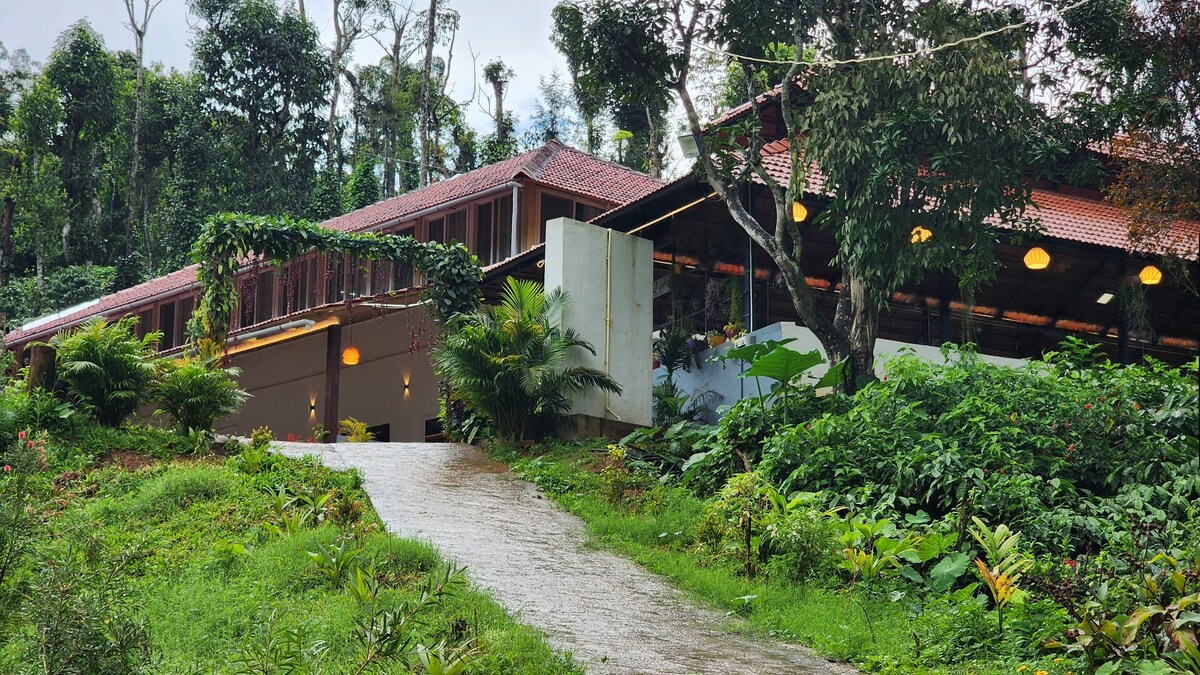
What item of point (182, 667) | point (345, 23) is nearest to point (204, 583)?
point (182, 667)

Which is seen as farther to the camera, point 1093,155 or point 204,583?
point 1093,155

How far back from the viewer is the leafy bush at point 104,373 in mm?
14125

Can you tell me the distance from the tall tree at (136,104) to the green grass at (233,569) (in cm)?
2844

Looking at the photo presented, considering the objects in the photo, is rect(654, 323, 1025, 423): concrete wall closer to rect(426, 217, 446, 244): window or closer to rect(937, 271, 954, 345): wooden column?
rect(937, 271, 954, 345): wooden column

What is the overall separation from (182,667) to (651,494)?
6.10 meters

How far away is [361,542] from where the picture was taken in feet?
30.5

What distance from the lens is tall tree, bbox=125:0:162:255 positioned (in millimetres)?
39062

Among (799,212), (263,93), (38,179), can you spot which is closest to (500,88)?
(263,93)

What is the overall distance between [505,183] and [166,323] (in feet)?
27.6

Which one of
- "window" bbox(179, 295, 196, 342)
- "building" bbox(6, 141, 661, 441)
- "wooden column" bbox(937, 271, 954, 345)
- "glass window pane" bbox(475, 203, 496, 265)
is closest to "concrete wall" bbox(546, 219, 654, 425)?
"building" bbox(6, 141, 661, 441)

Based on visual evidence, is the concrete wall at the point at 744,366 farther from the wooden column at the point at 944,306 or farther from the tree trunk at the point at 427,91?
the tree trunk at the point at 427,91

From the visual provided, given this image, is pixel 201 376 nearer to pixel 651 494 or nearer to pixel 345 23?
pixel 651 494

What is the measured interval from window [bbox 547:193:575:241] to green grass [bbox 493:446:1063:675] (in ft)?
31.6

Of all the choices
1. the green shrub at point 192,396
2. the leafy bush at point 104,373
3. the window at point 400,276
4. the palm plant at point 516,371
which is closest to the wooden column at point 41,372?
the leafy bush at point 104,373
